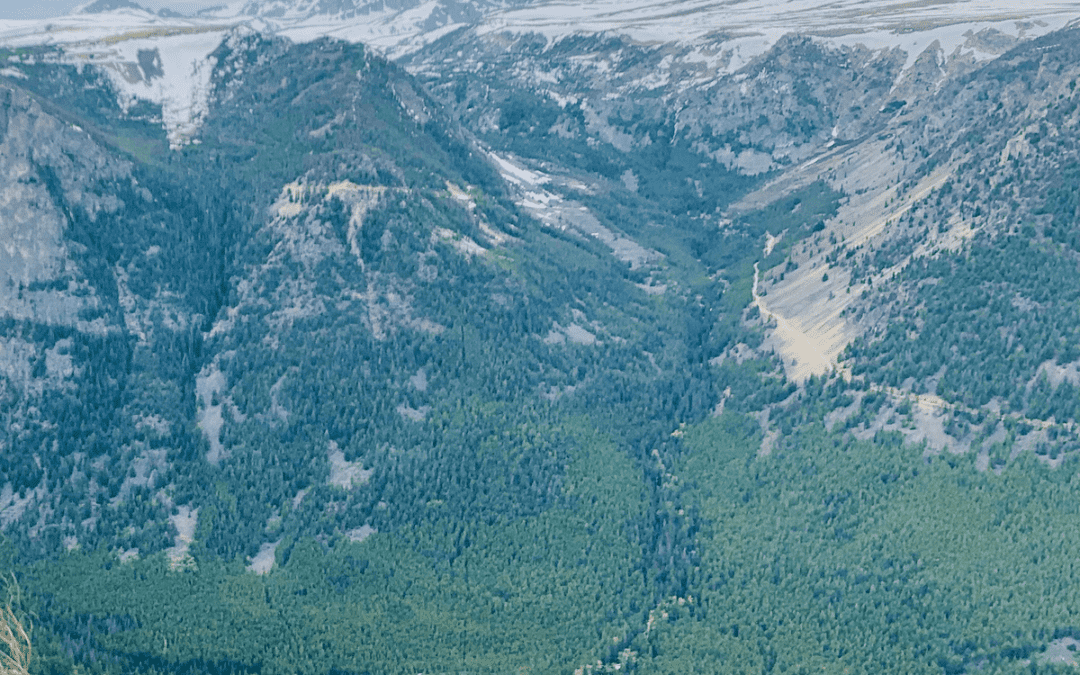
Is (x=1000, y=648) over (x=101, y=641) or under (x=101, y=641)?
under

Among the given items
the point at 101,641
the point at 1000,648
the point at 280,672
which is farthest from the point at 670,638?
the point at 101,641

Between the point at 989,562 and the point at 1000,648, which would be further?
the point at 989,562

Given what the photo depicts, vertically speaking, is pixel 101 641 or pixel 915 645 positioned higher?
pixel 101 641

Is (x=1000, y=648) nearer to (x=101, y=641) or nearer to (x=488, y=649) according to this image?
(x=488, y=649)

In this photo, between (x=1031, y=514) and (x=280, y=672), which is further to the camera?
(x=1031, y=514)

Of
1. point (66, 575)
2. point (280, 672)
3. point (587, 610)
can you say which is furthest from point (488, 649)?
point (66, 575)

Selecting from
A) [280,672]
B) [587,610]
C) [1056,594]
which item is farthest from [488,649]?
[1056,594]

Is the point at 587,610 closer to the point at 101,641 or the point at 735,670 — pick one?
the point at 735,670

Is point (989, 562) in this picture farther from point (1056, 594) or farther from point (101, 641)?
point (101, 641)
